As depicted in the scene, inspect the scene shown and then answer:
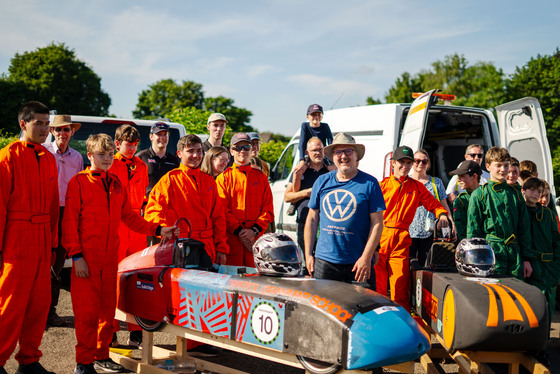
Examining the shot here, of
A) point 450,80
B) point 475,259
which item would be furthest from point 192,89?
point 475,259

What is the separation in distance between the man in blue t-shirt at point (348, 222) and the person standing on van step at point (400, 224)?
746 millimetres

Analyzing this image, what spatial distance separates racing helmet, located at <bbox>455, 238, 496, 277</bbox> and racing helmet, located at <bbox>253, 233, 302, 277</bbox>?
148 cm

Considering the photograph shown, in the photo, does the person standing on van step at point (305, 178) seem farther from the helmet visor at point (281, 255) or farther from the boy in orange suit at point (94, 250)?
the boy in orange suit at point (94, 250)

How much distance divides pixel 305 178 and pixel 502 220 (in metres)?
2.28

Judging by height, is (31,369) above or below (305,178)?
below

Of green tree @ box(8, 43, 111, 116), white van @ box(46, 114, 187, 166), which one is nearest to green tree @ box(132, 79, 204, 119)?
green tree @ box(8, 43, 111, 116)

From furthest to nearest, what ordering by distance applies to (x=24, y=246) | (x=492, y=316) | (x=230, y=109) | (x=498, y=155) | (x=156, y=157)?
(x=230, y=109) < (x=156, y=157) < (x=498, y=155) < (x=24, y=246) < (x=492, y=316)

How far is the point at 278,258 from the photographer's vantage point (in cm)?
391

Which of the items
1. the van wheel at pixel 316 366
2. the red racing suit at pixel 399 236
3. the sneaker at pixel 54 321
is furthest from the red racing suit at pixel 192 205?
the sneaker at pixel 54 321

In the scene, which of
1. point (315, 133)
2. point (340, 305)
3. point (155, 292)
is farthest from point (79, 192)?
point (315, 133)

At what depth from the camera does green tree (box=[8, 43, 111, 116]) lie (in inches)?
1919

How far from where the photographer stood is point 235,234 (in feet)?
17.9

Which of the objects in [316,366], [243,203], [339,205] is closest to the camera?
[316,366]

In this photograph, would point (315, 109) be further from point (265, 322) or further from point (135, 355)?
point (265, 322)
